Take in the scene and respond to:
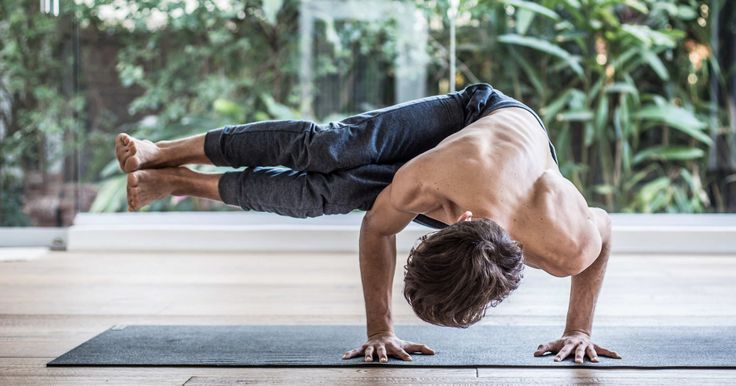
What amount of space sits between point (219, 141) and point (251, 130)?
9 cm

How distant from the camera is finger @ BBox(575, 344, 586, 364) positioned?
6.78 ft

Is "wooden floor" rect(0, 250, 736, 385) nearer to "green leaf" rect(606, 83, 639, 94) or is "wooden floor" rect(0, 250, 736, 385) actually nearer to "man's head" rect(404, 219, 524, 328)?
"man's head" rect(404, 219, 524, 328)

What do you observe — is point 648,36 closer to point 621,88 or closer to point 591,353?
point 621,88

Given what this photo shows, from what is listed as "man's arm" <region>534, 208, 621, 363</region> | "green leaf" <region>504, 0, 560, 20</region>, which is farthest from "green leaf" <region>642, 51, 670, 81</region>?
"man's arm" <region>534, 208, 621, 363</region>

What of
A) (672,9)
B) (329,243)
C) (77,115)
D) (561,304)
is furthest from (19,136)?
(672,9)

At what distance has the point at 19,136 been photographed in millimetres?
4578

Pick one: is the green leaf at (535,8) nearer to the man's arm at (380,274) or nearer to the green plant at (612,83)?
the green plant at (612,83)

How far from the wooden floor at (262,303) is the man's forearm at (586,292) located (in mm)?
195

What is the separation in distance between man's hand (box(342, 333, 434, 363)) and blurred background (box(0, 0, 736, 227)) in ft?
8.05

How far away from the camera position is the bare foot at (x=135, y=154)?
7.97ft

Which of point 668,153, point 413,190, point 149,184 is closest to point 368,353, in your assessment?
point 413,190

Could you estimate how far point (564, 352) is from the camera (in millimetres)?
2111

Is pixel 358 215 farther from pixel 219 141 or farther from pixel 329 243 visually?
pixel 219 141

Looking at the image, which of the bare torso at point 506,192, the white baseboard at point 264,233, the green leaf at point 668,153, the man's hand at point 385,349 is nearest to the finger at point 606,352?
the bare torso at point 506,192
